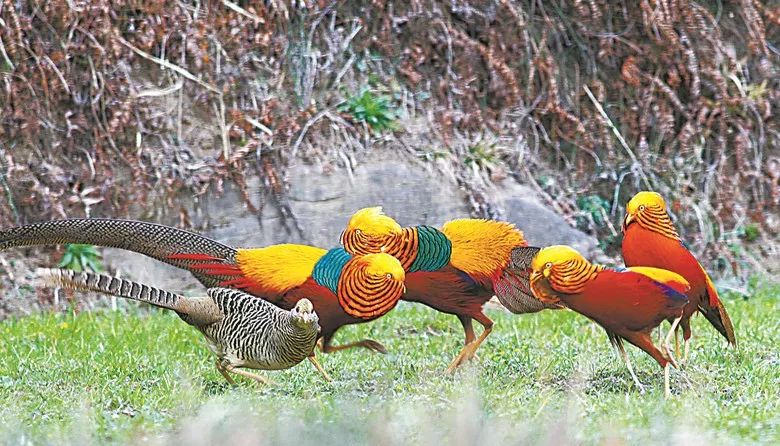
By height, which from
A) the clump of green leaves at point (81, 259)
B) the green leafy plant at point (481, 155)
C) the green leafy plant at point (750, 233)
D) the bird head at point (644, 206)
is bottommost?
the green leafy plant at point (750, 233)

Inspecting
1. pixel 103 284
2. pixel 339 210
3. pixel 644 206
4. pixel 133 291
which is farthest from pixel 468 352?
pixel 339 210

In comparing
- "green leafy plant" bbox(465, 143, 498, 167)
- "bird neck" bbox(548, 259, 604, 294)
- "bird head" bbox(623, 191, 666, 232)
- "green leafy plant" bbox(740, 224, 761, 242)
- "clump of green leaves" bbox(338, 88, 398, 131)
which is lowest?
"green leafy plant" bbox(740, 224, 761, 242)

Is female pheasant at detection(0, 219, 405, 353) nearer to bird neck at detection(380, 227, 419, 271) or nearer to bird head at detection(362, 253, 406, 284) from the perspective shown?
bird head at detection(362, 253, 406, 284)

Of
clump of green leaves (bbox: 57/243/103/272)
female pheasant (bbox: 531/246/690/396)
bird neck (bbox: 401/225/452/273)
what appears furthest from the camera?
clump of green leaves (bbox: 57/243/103/272)

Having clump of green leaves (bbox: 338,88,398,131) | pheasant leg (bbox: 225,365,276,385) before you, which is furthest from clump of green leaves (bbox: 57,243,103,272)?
pheasant leg (bbox: 225,365,276,385)

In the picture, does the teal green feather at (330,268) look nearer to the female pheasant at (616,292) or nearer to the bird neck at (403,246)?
the bird neck at (403,246)

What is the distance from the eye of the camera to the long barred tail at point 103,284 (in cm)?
450

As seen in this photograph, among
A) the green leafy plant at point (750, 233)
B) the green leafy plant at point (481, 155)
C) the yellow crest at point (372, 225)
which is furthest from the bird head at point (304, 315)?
the green leafy plant at point (750, 233)

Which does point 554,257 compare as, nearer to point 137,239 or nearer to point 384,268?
point 384,268

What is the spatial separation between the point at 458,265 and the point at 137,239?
149cm

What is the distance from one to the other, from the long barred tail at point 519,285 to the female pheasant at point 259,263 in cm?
65

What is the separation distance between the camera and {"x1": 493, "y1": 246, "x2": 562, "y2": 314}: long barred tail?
4949mm

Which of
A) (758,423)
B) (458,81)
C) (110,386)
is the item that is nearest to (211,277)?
(110,386)

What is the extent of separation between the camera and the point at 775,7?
32.5ft
